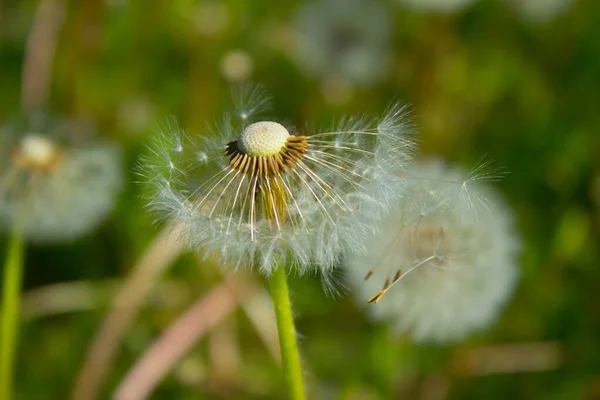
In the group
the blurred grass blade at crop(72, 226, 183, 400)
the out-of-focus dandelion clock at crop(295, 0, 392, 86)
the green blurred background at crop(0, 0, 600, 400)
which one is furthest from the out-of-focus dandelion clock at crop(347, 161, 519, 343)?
the out-of-focus dandelion clock at crop(295, 0, 392, 86)

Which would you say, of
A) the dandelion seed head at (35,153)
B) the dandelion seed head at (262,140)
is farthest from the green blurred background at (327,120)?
the dandelion seed head at (262,140)

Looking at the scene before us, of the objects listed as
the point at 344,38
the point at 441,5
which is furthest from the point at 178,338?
the point at 344,38

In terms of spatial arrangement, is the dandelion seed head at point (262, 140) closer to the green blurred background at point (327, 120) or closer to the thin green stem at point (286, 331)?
the thin green stem at point (286, 331)

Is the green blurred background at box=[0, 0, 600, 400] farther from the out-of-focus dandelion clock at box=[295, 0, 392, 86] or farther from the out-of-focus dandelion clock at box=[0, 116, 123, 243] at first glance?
the out-of-focus dandelion clock at box=[0, 116, 123, 243]

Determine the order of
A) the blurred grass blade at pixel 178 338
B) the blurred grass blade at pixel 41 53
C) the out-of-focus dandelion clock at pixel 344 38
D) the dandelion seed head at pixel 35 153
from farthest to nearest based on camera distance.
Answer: the out-of-focus dandelion clock at pixel 344 38 → the blurred grass blade at pixel 41 53 → the dandelion seed head at pixel 35 153 → the blurred grass blade at pixel 178 338

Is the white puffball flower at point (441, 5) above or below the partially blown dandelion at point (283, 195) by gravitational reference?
above

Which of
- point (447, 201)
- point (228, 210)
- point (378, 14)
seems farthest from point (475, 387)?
point (378, 14)
